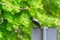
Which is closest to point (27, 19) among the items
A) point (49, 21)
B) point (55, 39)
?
point (49, 21)

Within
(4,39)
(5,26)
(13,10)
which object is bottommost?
(4,39)

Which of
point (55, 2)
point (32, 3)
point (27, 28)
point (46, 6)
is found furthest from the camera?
point (46, 6)

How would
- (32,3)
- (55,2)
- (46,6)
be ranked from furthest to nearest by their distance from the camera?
(46,6) < (55,2) < (32,3)

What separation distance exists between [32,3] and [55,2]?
72cm

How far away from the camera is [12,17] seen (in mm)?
3646

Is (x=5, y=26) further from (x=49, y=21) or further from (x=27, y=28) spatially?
(x=49, y=21)

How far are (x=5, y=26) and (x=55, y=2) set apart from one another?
117 centimetres

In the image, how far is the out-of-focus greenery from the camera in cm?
345

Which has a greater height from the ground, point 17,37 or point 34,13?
point 34,13

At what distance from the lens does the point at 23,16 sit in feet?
11.8

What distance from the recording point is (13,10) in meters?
3.46

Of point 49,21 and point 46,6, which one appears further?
point 46,6

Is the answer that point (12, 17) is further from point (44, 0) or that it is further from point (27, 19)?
point (44, 0)

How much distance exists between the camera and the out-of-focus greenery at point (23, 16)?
3446 millimetres
